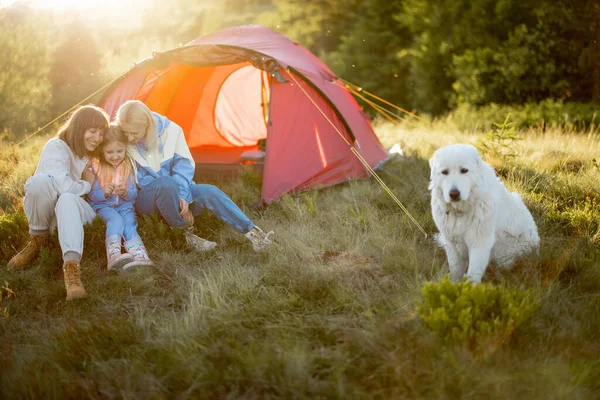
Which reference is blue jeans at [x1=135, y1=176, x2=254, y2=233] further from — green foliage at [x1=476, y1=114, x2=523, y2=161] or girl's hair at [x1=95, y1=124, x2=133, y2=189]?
green foliage at [x1=476, y1=114, x2=523, y2=161]

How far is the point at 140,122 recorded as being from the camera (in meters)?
3.65

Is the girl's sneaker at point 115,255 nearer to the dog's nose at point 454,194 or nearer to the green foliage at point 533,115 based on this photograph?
the dog's nose at point 454,194

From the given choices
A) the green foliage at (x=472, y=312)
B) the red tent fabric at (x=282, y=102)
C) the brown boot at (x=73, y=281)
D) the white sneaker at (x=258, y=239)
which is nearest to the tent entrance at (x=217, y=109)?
the red tent fabric at (x=282, y=102)

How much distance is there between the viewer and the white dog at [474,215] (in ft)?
8.67

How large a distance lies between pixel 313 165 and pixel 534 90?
7.44 m

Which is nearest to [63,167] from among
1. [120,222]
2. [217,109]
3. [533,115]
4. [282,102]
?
[120,222]

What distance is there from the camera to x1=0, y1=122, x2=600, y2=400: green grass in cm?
209

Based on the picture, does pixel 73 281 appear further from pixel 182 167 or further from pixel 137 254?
pixel 182 167

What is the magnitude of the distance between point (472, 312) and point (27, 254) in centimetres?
305

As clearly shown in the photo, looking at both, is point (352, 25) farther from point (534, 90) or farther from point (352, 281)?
point (352, 281)

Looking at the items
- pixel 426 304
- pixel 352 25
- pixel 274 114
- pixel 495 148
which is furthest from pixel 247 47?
pixel 352 25

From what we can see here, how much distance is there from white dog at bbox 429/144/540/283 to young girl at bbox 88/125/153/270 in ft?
6.69

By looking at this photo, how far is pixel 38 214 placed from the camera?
329 centimetres

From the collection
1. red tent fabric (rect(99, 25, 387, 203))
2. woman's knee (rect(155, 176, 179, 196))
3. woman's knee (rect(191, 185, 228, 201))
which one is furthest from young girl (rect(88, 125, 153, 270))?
red tent fabric (rect(99, 25, 387, 203))
